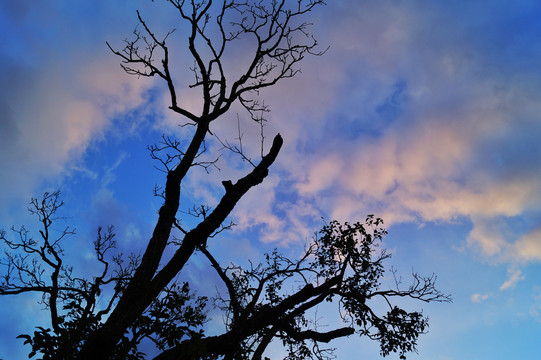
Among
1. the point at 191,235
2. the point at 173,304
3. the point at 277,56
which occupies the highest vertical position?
the point at 277,56

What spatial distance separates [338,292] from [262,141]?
491 centimetres

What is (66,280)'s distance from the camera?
10945 mm

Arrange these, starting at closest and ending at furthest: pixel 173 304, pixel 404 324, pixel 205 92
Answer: pixel 173 304 < pixel 205 92 < pixel 404 324

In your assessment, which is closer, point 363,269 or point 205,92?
point 205,92

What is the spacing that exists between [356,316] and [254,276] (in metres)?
4.04

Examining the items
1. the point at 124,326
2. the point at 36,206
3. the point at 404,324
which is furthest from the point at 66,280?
the point at 404,324

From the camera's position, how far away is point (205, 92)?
330 inches

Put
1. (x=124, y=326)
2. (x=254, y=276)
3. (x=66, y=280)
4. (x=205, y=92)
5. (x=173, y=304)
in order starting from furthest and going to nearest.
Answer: (x=254, y=276)
(x=66, y=280)
(x=205, y=92)
(x=173, y=304)
(x=124, y=326)

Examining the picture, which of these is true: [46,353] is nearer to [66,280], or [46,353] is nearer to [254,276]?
[66,280]

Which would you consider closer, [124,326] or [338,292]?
[124,326]

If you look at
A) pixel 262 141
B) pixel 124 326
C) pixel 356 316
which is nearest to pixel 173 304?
pixel 124 326

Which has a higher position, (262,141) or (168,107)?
(168,107)

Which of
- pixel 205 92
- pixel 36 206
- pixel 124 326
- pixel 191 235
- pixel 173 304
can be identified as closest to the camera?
pixel 124 326

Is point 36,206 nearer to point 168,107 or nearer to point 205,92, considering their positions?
point 168,107
